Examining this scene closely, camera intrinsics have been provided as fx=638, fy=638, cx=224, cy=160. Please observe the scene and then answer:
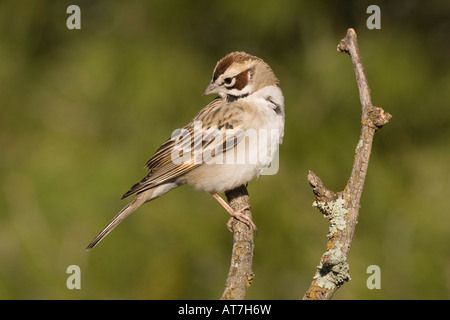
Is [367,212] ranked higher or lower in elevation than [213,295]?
higher

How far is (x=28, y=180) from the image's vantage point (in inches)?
174

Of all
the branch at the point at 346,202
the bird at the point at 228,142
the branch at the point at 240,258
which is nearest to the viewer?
the branch at the point at 346,202

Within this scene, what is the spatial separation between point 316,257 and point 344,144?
84 cm

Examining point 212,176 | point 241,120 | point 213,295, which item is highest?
point 241,120

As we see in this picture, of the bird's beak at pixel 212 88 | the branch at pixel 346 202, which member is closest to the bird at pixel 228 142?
the bird's beak at pixel 212 88

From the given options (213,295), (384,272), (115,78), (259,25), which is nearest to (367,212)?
(384,272)

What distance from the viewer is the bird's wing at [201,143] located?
3336mm

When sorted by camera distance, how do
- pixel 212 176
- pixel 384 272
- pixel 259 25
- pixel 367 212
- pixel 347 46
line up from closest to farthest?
pixel 347 46 < pixel 212 176 < pixel 384 272 < pixel 367 212 < pixel 259 25

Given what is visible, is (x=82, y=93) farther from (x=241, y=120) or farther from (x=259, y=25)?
(x=241, y=120)

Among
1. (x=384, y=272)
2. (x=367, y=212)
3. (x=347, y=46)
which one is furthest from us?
(x=367, y=212)

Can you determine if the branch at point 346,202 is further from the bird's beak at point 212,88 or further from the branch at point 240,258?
the bird's beak at point 212,88

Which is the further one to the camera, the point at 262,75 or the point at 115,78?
the point at 115,78

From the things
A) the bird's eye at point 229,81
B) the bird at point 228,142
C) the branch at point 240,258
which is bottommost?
the branch at point 240,258

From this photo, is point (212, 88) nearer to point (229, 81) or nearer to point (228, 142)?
point (229, 81)
